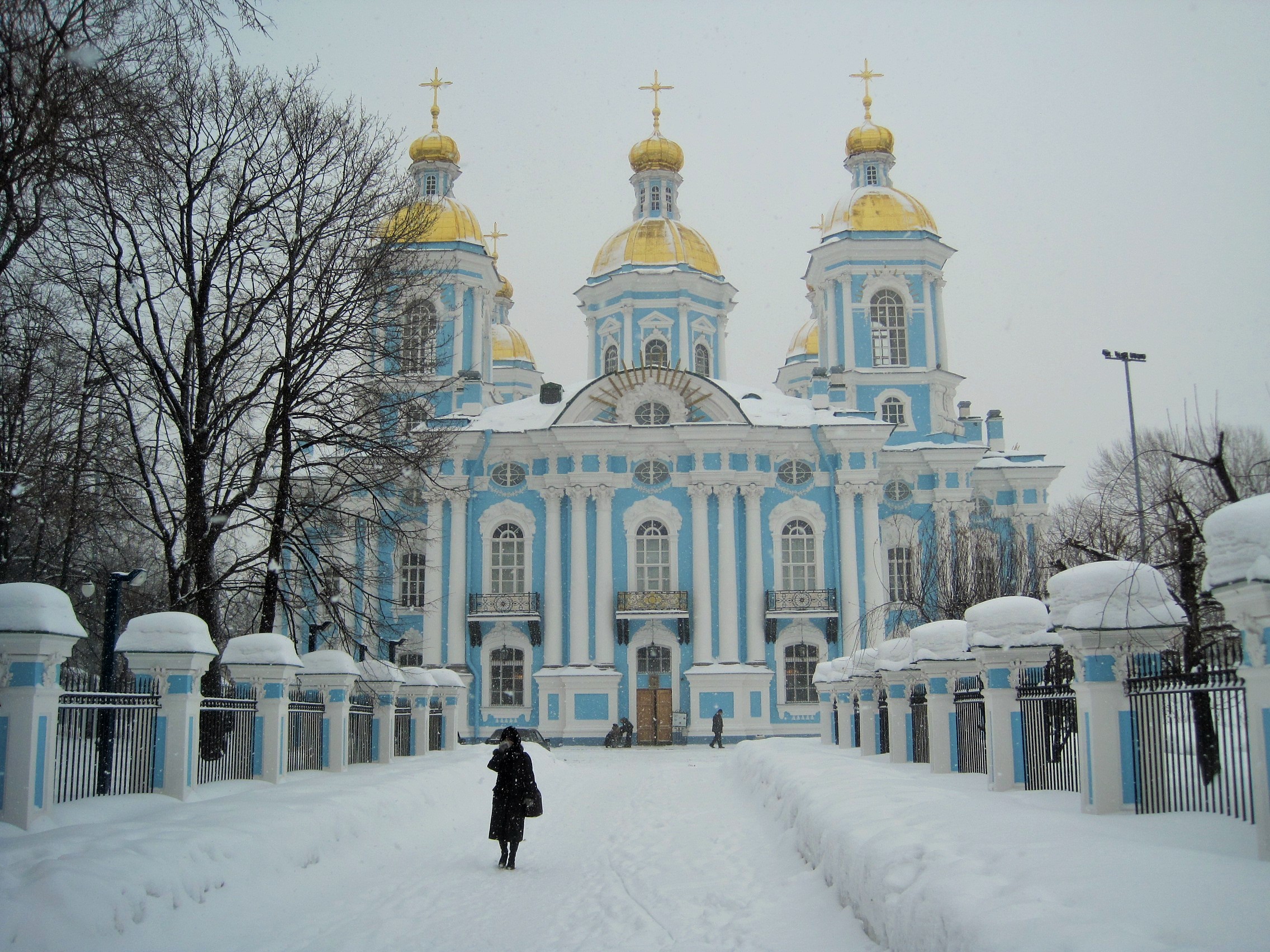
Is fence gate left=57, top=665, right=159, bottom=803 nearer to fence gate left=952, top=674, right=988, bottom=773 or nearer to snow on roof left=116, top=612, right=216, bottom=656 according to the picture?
snow on roof left=116, top=612, right=216, bottom=656

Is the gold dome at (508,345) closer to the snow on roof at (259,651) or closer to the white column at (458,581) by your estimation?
the white column at (458,581)

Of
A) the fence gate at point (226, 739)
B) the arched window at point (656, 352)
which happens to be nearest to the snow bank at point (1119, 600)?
the fence gate at point (226, 739)

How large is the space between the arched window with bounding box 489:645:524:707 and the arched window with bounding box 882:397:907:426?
1337 cm

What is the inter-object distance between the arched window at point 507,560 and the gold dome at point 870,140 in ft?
56.2

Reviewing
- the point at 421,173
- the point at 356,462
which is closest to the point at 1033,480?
the point at 421,173

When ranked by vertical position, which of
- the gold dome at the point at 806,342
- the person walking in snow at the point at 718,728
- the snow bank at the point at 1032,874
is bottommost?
the person walking in snow at the point at 718,728

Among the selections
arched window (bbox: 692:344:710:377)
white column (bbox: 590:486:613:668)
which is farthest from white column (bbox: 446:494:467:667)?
arched window (bbox: 692:344:710:377)

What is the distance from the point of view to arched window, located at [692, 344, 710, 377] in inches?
1580

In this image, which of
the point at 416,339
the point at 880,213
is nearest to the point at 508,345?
the point at 880,213

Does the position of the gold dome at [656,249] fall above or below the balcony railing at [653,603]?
above

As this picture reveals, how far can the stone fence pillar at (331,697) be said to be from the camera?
1509 centimetres

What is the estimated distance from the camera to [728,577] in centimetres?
3394

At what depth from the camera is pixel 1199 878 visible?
17.1 ft

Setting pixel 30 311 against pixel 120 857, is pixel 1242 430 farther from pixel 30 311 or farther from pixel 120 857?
pixel 120 857
